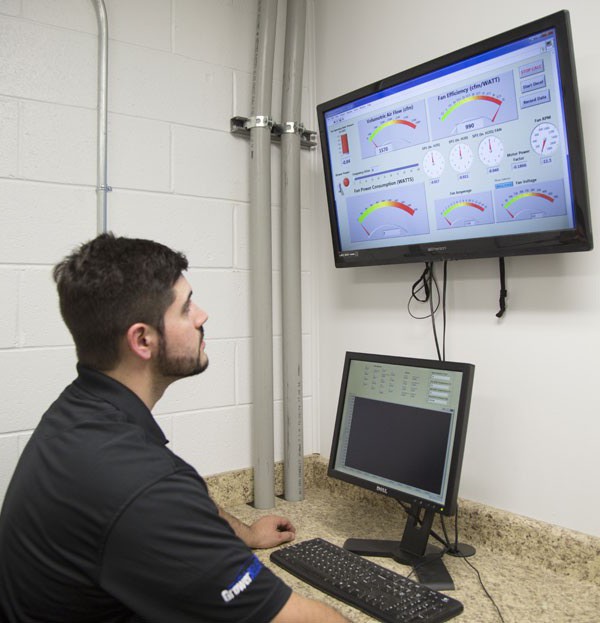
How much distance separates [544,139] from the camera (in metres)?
1.38

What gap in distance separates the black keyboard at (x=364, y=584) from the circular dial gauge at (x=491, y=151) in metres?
0.97

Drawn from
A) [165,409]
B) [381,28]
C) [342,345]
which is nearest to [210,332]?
[165,409]

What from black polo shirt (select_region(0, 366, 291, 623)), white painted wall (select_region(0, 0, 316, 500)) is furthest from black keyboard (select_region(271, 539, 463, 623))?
white painted wall (select_region(0, 0, 316, 500))

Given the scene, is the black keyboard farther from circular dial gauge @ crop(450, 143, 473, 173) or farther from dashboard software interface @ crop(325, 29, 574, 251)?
circular dial gauge @ crop(450, 143, 473, 173)

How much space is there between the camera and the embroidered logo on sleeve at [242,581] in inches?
36.6

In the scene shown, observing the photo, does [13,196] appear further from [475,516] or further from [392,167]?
[475,516]

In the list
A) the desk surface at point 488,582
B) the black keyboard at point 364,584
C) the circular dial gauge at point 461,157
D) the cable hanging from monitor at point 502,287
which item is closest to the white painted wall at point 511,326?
the cable hanging from monitor at point 502,287

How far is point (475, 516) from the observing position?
1.63 metres

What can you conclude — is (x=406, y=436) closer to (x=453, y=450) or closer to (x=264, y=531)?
(x=453, y=450)

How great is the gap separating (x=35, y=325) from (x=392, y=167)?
105 cm

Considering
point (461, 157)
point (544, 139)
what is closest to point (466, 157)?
point (461, 157)

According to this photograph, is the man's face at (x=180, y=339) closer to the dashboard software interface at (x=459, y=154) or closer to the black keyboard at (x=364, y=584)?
the black keyboard at (x=364, y=584)

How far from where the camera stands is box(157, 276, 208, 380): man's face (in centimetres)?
119

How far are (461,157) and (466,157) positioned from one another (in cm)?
2
